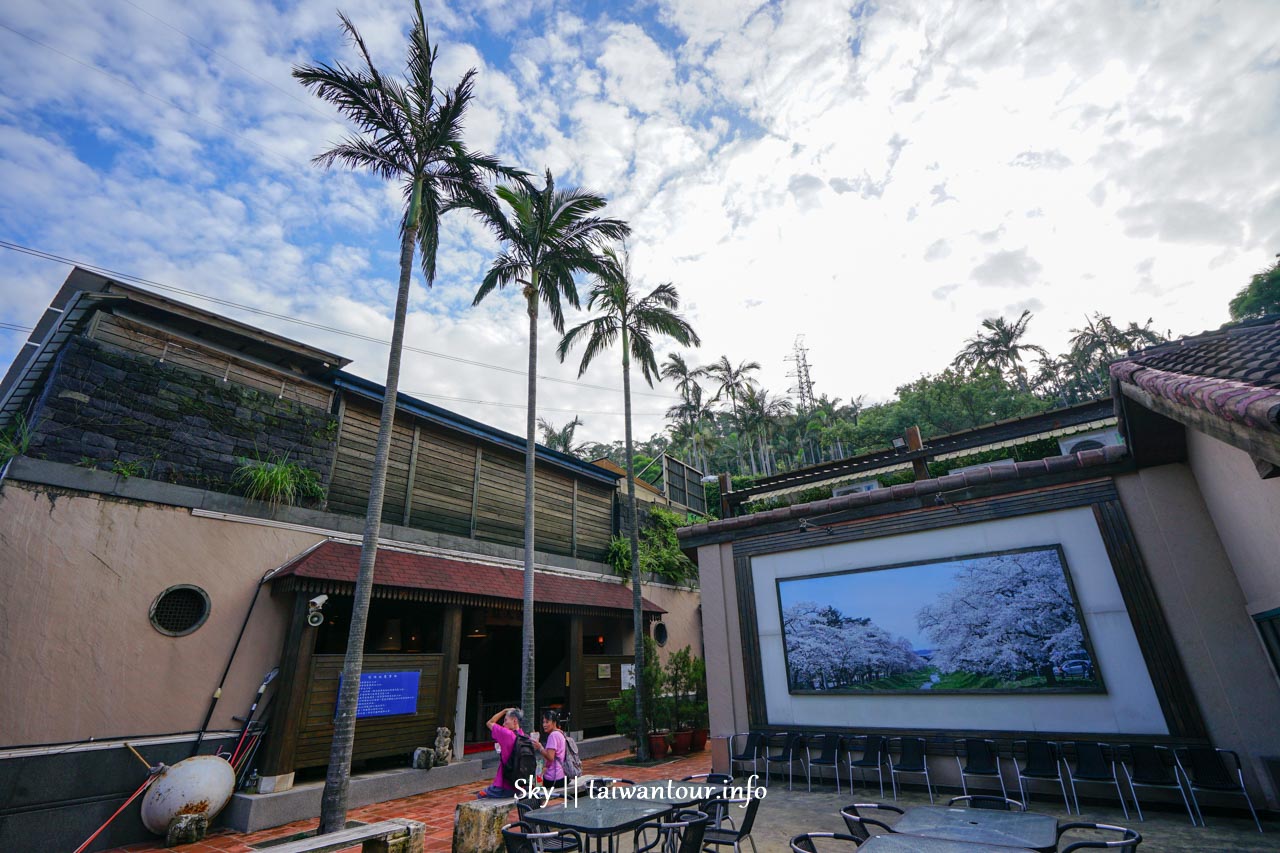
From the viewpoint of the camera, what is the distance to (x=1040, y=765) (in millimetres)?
6668

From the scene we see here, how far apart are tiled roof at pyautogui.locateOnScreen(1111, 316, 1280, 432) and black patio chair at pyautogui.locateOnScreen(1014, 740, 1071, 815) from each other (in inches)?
185

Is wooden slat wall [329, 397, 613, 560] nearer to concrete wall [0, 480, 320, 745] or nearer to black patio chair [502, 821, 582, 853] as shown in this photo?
concrete wall [0, 480, 320, 745]

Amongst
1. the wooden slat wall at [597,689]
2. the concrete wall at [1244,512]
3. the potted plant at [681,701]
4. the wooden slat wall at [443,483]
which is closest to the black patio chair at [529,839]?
the concrete wall at [1244,512]

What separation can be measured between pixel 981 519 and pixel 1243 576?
103 inches

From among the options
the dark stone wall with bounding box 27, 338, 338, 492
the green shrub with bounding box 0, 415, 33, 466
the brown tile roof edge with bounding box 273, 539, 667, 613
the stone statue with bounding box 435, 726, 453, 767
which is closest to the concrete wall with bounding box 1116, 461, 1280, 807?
the brown tile roof edge with bounding box 273, 539, 667, 613

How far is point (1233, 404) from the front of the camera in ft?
10.6

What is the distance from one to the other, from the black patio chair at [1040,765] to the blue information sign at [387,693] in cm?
920

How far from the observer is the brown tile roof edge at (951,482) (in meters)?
7.28

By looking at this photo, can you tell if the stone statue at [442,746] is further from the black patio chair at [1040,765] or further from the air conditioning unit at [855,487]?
the air conditioning unit at [855,487]

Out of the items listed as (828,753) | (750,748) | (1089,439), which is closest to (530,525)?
(750,748)

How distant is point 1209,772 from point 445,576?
1116 cm

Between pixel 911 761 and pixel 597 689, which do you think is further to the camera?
pixel 597 689

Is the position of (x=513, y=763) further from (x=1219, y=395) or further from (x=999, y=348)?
(x=999, y=348)

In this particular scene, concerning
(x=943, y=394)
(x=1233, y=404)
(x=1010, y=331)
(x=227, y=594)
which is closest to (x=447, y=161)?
(x=227, y=594)
